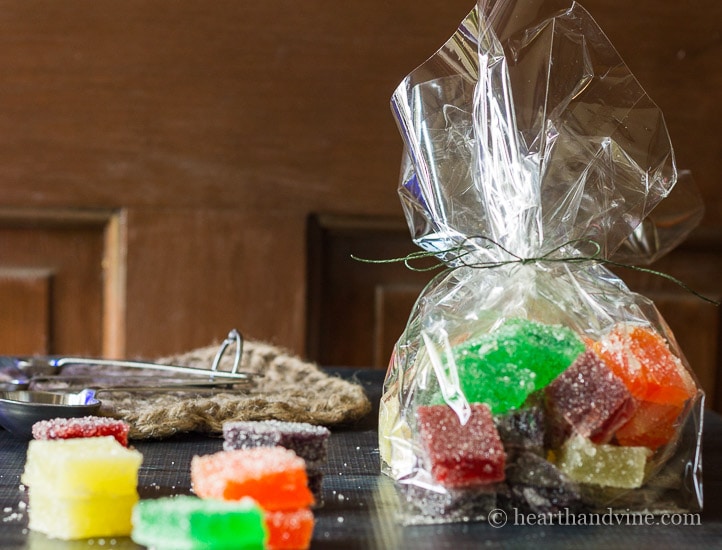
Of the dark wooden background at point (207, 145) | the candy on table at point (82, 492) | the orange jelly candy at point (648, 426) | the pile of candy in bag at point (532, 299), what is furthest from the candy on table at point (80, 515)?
the dark wooden background at point (207, 145)

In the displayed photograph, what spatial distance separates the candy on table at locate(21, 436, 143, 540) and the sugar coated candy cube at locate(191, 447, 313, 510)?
0.04 metres

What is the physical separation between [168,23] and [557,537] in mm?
1315

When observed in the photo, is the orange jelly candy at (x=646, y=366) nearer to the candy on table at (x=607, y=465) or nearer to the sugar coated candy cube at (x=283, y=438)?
the candy on table at (x=607, y=465)

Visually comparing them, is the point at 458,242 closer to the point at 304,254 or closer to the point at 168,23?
the point at 304,254

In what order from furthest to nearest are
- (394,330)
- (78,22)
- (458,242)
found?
(394,330), (78,22), (458,242)

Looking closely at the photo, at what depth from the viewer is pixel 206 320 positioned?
1.59 meters

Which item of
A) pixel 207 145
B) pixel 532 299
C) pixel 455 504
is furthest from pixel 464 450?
pixel 207 145

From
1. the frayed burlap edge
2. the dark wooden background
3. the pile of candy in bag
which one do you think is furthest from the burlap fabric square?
the dark wooden background

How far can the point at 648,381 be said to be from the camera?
1.62ft

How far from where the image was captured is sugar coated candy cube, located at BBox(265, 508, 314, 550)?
1.36 feet

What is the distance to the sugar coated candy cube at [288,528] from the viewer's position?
41cm

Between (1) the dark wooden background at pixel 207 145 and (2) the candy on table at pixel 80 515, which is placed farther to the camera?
(1) the dark wooden background at pixel 207 145

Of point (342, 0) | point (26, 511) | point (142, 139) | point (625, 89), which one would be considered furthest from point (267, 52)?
point (26, 511)

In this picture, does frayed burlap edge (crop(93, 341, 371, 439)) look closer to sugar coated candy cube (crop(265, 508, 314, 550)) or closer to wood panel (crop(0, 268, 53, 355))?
sugar coated candy cube (crop(265, 508, 314, 550))
